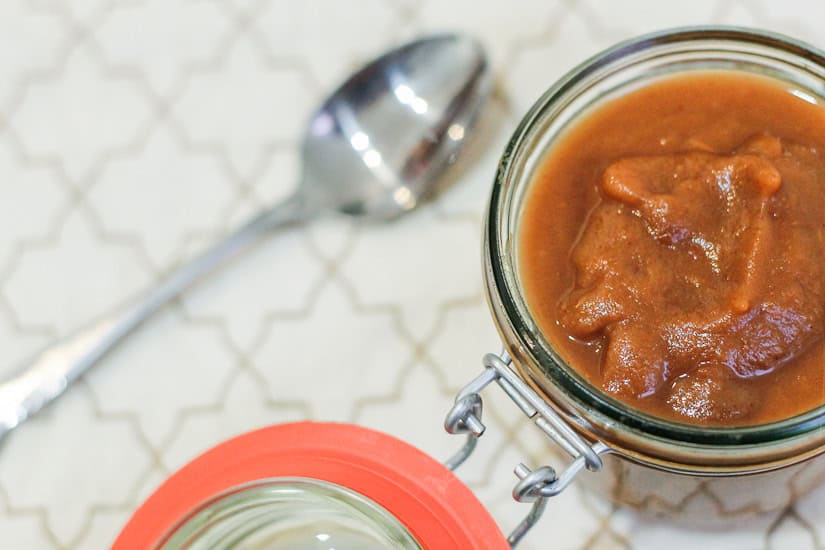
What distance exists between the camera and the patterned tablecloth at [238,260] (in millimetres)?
953

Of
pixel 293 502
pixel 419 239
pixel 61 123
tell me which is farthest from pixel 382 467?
pixel 61 123

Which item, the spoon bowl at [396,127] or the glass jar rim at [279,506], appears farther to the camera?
the spoon bowl at [396,127]

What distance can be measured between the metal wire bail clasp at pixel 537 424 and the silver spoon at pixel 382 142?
0.34 metres

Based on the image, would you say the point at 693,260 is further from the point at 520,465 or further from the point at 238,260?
the point at 238,260

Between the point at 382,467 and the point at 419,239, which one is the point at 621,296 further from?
the point at 419,239

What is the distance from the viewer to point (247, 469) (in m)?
0.76

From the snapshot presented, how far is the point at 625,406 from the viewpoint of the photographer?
64cm

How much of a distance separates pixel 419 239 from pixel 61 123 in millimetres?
428

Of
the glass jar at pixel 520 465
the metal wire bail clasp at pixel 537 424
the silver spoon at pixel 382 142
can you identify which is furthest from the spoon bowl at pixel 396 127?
the metal wire bail clasp at pixel 537 424

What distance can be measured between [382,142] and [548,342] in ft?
1.33

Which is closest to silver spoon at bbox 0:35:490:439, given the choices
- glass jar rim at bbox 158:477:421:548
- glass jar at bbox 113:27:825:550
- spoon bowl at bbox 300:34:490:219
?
spoon bowl at bbox 300:34:490:219

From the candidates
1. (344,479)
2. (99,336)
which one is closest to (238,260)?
(99,336)

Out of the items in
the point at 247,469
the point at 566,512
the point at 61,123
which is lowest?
the point at 566,512

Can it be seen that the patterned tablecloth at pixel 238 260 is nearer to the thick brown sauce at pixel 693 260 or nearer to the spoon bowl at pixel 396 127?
the spoon bowl at pixel 396 127
